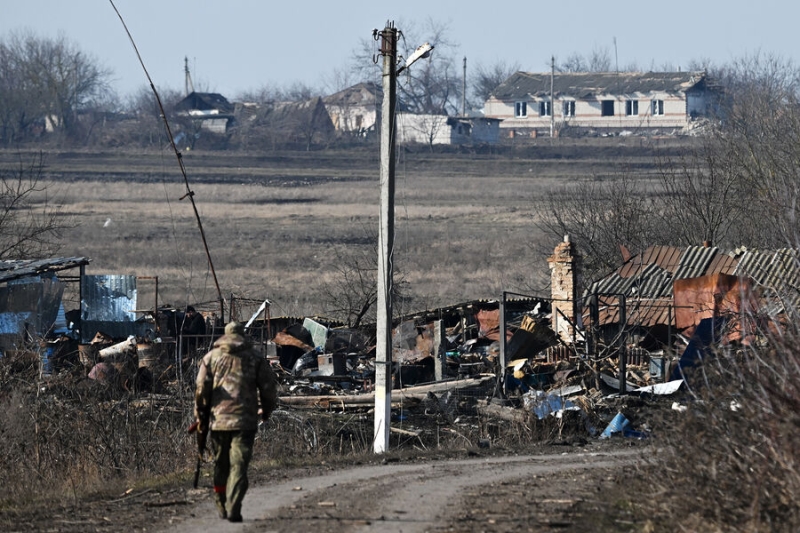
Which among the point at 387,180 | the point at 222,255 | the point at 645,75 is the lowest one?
the point at 222,255

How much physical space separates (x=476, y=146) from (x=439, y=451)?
67.5 metres

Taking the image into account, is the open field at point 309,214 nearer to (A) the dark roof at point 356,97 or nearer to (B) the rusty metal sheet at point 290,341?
(B) the rusty metal sheet at point 290,341

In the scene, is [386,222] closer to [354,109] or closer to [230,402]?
[230,402]

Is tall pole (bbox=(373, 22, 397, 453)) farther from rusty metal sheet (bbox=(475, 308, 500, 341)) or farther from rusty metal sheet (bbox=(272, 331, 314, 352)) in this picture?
rusty metal sheet (bbox=(475, 308, 500, 341))

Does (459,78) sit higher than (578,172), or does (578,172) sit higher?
(459,78)

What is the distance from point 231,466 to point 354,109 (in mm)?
87051

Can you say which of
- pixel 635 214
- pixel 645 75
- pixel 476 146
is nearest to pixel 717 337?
pixel 635 214

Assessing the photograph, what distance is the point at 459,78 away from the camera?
406 ft

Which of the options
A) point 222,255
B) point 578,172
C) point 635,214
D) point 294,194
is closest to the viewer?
point 635,214

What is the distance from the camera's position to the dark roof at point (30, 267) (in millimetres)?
22656

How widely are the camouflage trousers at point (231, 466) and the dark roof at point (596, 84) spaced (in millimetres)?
88987

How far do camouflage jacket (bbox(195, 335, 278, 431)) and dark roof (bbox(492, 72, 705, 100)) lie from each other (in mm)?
88744

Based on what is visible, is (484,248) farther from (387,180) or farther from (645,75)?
(645,75)

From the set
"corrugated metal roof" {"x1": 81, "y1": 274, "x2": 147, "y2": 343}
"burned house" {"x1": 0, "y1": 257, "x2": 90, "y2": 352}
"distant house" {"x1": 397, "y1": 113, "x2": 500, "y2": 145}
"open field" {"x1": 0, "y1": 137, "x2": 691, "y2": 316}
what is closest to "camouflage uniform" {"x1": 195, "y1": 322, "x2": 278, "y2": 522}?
"burned house" {"x1": 0, "y1": 257, "x2": 90, "y2": 352}
